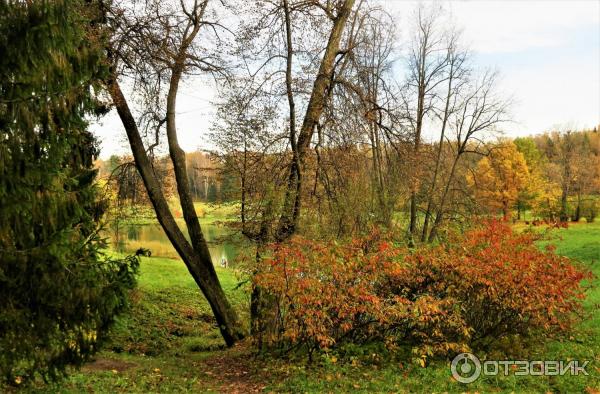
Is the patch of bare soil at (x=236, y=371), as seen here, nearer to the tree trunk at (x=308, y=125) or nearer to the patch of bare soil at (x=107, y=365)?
the patch of bare soil at (x=107, y=365)

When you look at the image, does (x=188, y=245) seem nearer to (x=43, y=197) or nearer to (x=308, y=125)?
(x=308, y=125)

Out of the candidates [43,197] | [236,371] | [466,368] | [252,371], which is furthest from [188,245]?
[466,368]

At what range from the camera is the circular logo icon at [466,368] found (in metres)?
7.27

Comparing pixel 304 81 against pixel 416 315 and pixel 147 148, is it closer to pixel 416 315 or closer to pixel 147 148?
pixel 147 148

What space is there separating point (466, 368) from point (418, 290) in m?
1.53

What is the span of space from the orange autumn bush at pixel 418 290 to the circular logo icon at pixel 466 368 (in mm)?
226

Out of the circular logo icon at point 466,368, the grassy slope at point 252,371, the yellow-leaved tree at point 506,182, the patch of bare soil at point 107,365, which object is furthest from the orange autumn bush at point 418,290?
the yellow-leaved tree at point 506,182

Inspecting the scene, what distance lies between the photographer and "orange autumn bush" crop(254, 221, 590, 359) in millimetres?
7523

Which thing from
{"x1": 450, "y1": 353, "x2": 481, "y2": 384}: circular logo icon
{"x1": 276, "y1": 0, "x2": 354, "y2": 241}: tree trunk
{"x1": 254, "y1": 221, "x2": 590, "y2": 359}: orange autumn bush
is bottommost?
{"x1": 450, "y1": 353, "x2": 481, "y2": 384}: circular logo icon

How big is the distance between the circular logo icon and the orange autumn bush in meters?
0.23

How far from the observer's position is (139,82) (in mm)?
10234

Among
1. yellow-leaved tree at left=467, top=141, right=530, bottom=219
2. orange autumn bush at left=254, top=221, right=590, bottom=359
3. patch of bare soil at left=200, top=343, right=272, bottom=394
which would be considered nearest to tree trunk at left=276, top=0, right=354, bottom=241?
orange autumn bush at left=254, top=221, right=590, bottom=359

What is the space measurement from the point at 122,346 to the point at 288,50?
7386mm

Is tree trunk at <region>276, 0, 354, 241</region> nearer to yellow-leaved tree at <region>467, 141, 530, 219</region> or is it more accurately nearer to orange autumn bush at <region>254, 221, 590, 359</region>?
orange autumn bush at <region>254, 221, 590, 359</region>
